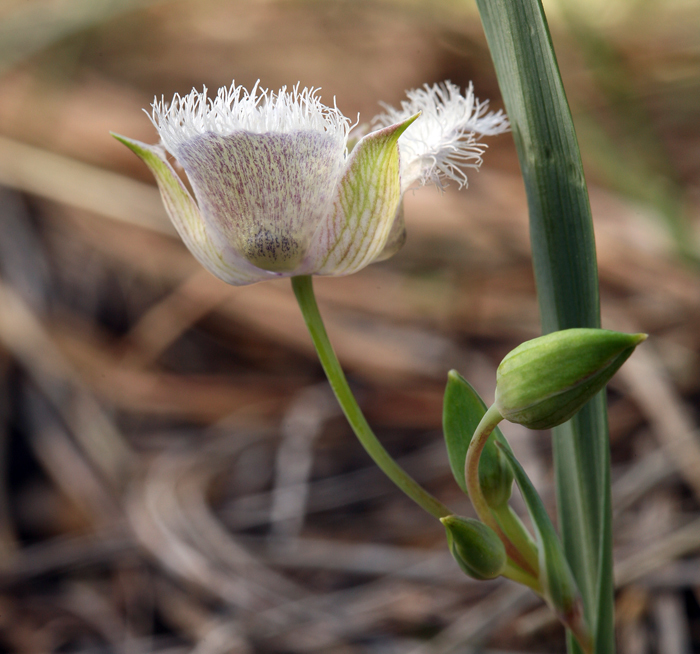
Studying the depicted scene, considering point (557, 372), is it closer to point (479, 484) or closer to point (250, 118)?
point (479, 484)

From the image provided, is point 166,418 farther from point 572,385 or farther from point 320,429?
point 572,385

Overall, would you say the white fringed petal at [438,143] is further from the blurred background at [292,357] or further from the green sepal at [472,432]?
the blurred background at [292,357]

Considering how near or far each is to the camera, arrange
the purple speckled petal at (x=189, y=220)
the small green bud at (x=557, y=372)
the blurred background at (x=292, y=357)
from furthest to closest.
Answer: the blurred background at (x=292, y=357), the purple speckled petal at (x=189, y=220), the small green bud at (x=557, y=372)

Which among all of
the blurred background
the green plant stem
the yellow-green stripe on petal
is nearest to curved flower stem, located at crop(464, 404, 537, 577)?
the green plant stem

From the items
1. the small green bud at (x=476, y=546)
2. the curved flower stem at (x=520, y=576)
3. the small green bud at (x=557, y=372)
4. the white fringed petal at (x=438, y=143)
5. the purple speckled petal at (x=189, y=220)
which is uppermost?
the white fringed petal at (x=438, y=143)

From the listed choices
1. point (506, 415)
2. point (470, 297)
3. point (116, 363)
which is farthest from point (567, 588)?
point (116, 363)

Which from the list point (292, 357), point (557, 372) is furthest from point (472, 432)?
point (292, 357)

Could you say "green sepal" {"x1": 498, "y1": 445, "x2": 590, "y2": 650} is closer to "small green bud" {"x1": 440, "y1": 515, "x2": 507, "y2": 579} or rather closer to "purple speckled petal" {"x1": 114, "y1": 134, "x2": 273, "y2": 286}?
"small green bud" {"x1": 440, "y1": 515, "x2": 507, "y2": 579}

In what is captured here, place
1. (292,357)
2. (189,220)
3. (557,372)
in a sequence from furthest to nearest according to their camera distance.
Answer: (292,357) → (189,220) → (557,372)

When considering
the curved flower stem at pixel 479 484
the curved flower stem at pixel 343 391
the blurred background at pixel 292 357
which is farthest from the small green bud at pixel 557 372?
the blurred background at pixel 292 357
